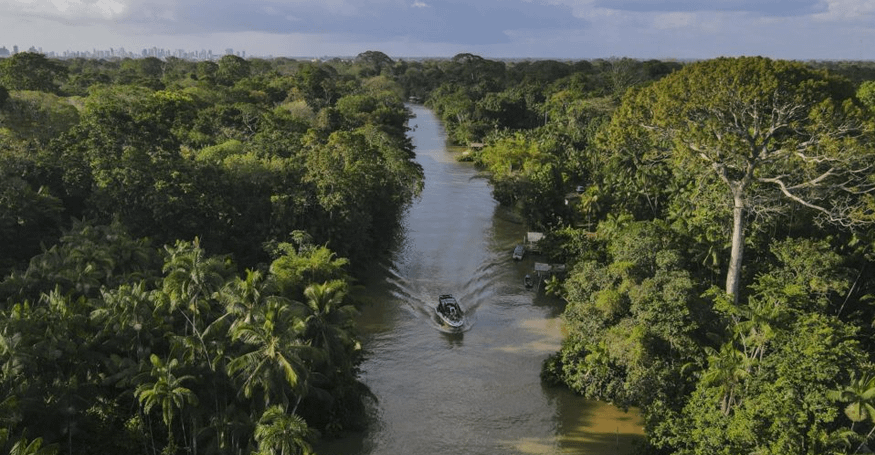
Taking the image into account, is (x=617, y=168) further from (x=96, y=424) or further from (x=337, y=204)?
(x=96, y=424)

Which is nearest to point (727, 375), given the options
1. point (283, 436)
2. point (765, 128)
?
point (765, 128)

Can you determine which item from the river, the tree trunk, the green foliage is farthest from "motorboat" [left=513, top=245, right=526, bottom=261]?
the tree trunk

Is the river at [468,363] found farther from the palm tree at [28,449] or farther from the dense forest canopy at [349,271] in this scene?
the palm tree at [28,449]

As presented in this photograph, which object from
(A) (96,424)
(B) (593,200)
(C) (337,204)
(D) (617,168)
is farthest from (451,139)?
(A) (96,424)

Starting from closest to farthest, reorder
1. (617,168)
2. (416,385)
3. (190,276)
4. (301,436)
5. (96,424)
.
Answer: (301,436)
(96,424)
(190,276)
(416,385)
(617,168)

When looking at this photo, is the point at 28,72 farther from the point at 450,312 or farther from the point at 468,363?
the point at 468,363

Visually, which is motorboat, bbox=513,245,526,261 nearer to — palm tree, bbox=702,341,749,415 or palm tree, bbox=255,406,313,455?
palm tree, bbox=702,341,749,415
